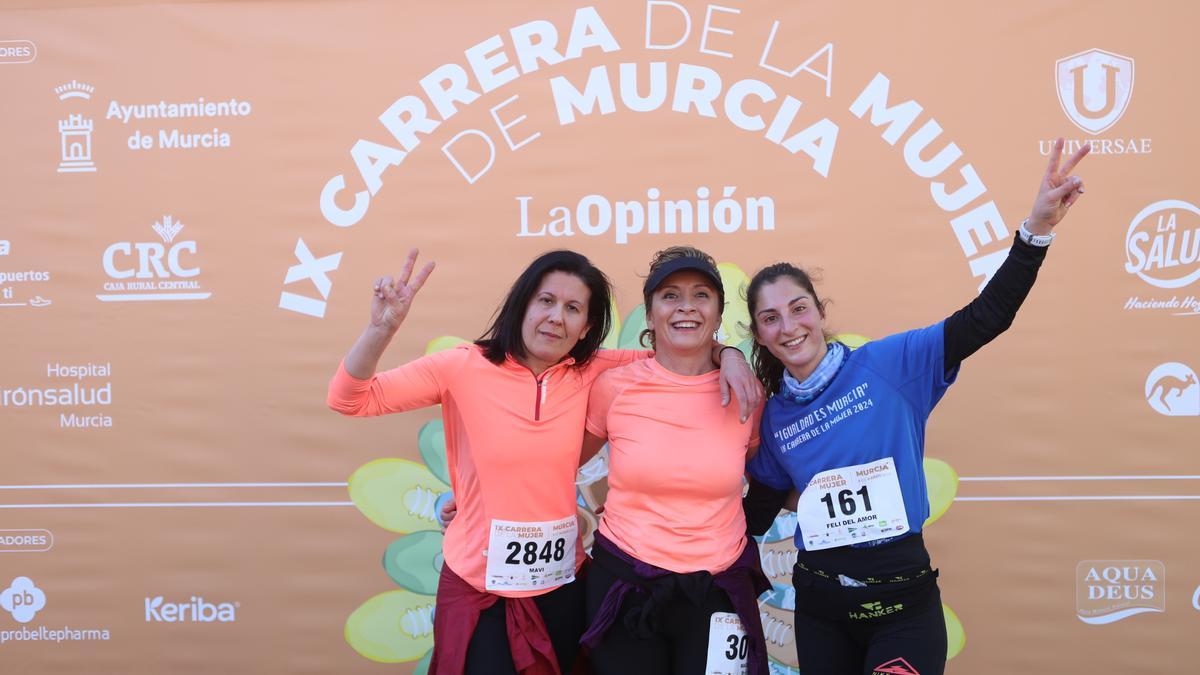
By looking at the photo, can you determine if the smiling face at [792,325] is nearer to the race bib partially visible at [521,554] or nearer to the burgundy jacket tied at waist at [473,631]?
the race bib partially visible at [521,554]

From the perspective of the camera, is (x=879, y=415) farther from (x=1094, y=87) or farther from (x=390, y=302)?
(x=1094, y=87)

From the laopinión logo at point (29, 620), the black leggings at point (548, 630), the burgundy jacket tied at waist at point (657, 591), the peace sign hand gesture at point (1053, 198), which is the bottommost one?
the laopinión logo at point (29, 620)

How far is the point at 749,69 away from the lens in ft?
9.31

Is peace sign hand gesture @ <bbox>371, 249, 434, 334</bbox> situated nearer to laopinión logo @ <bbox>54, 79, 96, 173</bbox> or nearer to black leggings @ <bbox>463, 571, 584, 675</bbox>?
black leggings @ <bbox>463, 571, 584, 675</bbox>

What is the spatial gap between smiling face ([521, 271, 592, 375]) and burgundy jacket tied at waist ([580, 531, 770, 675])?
0.48 metres

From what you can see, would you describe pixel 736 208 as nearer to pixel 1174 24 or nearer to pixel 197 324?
pixel 1174 24

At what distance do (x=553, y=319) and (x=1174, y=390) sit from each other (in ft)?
7.34

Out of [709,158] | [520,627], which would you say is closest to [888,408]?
[520,627]

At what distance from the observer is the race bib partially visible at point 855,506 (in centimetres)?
181

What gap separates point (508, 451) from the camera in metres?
1.94

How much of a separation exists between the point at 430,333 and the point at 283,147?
34.2 inches

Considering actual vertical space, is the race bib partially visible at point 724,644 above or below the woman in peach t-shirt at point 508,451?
below

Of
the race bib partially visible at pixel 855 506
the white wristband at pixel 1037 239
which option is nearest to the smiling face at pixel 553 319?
the race bib partially visible at pixel 855 506

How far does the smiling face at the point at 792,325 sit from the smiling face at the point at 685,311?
124mm
